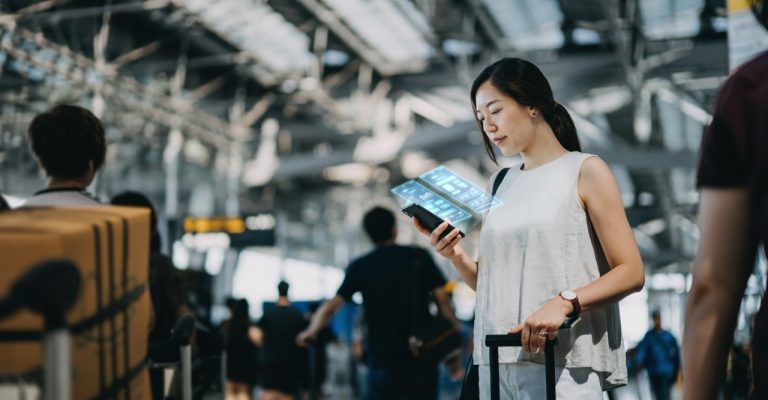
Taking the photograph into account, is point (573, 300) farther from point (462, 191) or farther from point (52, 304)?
point (52, 304)

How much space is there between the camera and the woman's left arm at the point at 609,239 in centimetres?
274

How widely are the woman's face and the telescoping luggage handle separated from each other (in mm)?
568

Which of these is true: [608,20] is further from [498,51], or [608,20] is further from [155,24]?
[155,24]

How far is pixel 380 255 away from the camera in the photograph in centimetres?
596

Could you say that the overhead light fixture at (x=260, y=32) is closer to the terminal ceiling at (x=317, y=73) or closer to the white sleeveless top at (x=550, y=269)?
the terminal ceiling at (x=317, y=73)

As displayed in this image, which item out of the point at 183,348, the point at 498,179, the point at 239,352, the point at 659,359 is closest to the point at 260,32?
the point at 659,359

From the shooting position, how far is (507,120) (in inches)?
118

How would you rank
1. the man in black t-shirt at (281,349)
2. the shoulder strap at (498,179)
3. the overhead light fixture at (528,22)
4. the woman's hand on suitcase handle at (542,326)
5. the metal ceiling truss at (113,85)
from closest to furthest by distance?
1. the woman's hand on suitcase handle at (542,326)
2. the shoulder strap at (498,179)
3. the man in black t-shirt at (281,349)
4. the metal ceiling truss at (113,85)
5. the overhead light fixture at (528,22)

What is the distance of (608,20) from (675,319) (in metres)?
14.2

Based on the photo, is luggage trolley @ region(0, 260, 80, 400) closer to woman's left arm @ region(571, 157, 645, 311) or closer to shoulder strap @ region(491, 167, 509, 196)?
woman's left arm @ region(571, 157, 645, 311)

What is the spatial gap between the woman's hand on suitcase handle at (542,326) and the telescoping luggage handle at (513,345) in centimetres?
2

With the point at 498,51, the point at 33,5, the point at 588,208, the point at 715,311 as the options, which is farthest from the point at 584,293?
the point at 498,51

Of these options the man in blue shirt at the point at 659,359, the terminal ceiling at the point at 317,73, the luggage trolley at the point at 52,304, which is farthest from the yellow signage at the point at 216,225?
the luggage trolley at the point at 52,304

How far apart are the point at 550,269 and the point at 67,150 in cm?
140
